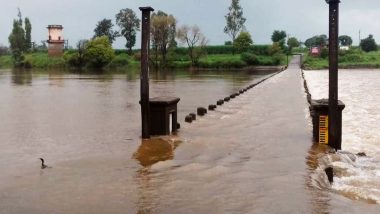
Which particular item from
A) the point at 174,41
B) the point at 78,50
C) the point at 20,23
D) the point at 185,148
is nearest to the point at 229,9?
the point at 174,41

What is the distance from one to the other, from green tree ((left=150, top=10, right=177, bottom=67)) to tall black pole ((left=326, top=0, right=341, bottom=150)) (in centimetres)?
6399

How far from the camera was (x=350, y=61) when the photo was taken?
233ft

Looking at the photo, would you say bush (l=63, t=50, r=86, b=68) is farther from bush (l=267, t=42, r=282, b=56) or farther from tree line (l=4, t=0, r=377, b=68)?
bush (l=267, t=42, r=282, b=56)

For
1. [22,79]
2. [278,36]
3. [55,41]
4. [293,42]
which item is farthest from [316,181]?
[293,42]

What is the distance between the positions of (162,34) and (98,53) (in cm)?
986

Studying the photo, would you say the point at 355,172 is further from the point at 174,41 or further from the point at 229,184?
the point at 174,41

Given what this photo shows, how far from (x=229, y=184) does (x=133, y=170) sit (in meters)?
1.49

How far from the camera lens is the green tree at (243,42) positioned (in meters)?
79.5

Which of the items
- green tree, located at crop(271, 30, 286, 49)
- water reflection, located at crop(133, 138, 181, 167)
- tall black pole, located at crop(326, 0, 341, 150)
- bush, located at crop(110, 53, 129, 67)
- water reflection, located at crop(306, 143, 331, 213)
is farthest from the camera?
green tree, located at crop(271, 30, 286, 49)

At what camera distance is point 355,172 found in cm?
717

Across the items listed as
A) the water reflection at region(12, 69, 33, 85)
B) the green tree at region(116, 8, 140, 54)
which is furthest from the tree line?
the water reflection at region(12, 69, 33, 85)

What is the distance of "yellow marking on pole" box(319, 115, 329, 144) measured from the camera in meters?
8.84

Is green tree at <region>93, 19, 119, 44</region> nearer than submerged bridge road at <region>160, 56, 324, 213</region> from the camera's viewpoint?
No

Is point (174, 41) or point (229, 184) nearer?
point (229, 184)
